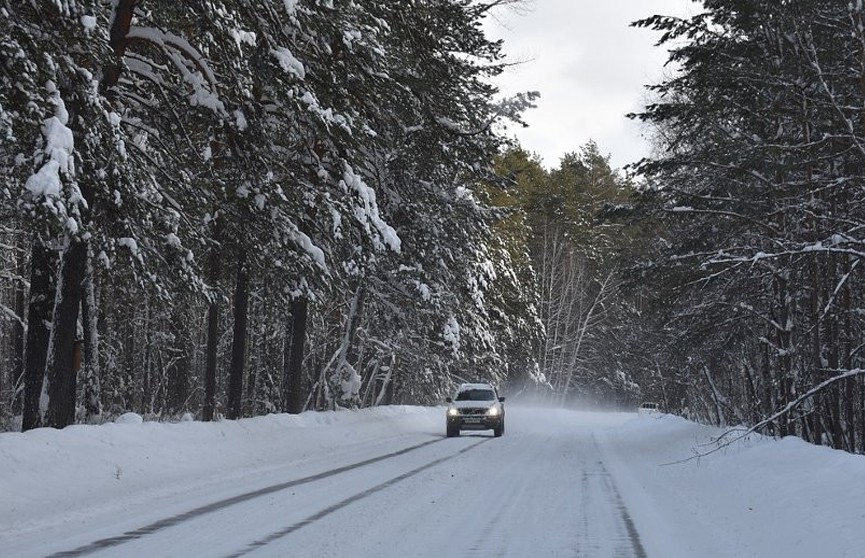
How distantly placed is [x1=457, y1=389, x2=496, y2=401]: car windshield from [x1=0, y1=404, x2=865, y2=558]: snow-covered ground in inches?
381

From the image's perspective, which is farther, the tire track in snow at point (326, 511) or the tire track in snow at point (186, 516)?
the tire track in snow at point (326, 511)

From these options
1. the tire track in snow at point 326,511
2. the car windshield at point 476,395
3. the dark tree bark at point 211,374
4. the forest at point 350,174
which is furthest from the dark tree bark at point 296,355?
the tire track in snow at point 326,511

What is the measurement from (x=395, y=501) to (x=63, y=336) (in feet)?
19.4

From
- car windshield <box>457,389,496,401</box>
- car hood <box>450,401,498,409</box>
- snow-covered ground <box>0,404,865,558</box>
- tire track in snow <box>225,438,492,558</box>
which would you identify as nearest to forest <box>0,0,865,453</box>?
snow-covered ground <box>0,404,865,558</box>

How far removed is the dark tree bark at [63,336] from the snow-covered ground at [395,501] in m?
0.81

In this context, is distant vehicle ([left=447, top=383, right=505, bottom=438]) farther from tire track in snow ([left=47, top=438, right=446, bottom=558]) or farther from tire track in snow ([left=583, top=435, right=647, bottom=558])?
tire track in snow ([left=47, top=438, right=446, bottom=558])

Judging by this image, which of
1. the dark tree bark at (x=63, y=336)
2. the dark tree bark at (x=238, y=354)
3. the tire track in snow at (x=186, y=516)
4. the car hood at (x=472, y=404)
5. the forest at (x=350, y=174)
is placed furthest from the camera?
the car hood at (x=472, y=404)

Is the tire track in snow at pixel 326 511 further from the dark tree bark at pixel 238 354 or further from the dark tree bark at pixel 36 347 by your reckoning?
the dark tree bark at pixel 238 354

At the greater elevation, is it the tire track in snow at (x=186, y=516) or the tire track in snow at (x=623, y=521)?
the tire track in snow at (x=186, y=516)

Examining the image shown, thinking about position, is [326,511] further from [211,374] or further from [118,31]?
[211,374]

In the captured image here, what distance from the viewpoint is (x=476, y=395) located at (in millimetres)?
27250

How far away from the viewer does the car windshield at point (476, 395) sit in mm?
27031

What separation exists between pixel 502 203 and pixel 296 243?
36.5 m

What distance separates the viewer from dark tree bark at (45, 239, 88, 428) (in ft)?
40.5
